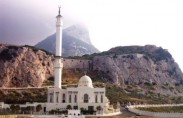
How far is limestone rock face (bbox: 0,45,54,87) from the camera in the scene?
10494 centimetres

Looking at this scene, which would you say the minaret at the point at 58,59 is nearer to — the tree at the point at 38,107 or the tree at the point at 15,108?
the tree at the point at 38,107

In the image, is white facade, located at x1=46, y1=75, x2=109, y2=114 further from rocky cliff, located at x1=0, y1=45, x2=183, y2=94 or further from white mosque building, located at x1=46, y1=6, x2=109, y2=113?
rocky cliff, located at x1=0, y1=45, x2=183, y2=94

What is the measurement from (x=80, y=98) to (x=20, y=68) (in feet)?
135

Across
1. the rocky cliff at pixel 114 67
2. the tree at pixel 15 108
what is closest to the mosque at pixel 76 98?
the tree at pixel 15 108

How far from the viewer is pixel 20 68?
107188 millimetres

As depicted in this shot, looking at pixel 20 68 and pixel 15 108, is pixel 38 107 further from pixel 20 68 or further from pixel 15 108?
pixel 20 68

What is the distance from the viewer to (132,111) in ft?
236

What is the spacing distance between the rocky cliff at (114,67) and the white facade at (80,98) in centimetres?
3332

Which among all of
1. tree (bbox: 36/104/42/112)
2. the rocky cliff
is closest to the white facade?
tree (bbox: 36/104/42/112)

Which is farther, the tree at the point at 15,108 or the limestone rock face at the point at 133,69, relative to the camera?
the limestone rock face at the point at 133,69

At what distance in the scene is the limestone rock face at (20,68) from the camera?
344 feet

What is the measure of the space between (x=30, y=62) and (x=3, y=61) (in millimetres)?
8545

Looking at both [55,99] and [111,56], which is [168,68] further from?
[55,99]

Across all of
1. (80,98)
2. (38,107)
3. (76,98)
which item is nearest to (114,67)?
(76,98)
